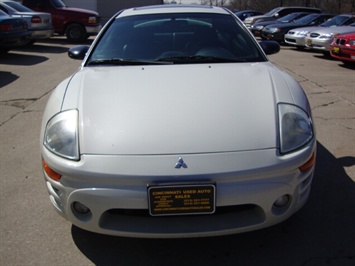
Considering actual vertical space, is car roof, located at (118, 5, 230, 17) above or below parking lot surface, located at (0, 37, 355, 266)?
above

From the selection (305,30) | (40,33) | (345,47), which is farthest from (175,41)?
(305,30)

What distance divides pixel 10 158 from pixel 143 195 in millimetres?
2385

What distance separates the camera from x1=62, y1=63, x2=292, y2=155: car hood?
6.92ft

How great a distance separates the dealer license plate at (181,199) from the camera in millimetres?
1979

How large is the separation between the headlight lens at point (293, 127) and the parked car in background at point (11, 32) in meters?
9.65

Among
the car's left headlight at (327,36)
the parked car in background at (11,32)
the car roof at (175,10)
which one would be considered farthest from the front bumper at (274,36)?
the car roof at (175,10)

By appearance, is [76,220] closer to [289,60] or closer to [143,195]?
[143,195]

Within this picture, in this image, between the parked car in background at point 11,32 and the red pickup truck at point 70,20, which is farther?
the red pickup truck at point 70,20

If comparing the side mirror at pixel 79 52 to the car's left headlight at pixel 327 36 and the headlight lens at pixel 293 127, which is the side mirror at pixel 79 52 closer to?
the headlight lens at pixel 293 127

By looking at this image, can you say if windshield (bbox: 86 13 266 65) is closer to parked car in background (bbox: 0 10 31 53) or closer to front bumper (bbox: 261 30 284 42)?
parked car in background (bbox: 0 10 31 53)

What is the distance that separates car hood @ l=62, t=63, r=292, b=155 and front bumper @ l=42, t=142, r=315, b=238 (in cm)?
8

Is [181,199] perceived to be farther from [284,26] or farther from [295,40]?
[284,26]

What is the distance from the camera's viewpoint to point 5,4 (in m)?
12.6

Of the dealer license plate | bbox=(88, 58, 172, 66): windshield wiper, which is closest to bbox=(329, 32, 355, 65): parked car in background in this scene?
bbox=(88, 58, 172, 66): windshield wiper
